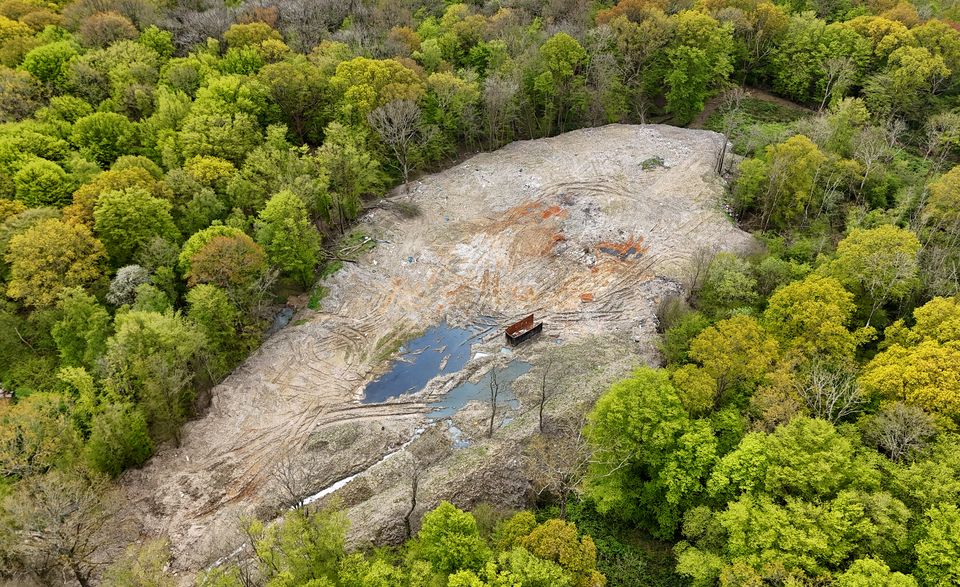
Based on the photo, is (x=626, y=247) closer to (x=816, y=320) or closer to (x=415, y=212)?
(x=816, y=320)

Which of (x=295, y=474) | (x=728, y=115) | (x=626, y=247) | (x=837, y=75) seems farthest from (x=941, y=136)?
(x=295, y=474)

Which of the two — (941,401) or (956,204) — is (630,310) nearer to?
(941,401)

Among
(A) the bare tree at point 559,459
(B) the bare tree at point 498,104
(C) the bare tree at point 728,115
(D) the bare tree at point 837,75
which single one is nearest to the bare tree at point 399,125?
(B) the bare tree at point 498,104

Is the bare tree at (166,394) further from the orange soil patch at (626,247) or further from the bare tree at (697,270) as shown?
the bare tree at (697,270)

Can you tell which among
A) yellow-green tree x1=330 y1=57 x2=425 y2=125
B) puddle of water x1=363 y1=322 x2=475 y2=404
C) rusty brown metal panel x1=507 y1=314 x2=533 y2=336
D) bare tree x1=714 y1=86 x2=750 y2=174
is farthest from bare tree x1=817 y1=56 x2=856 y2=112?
puddle of water x1=363 y1=322 x2=475 y2=404

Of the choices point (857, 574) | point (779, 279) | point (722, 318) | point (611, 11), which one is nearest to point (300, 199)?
point (722, 318)

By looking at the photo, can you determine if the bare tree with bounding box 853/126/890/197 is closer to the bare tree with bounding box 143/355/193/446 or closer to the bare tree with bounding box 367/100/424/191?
the bare tree with bounding box 367/100/424/191
